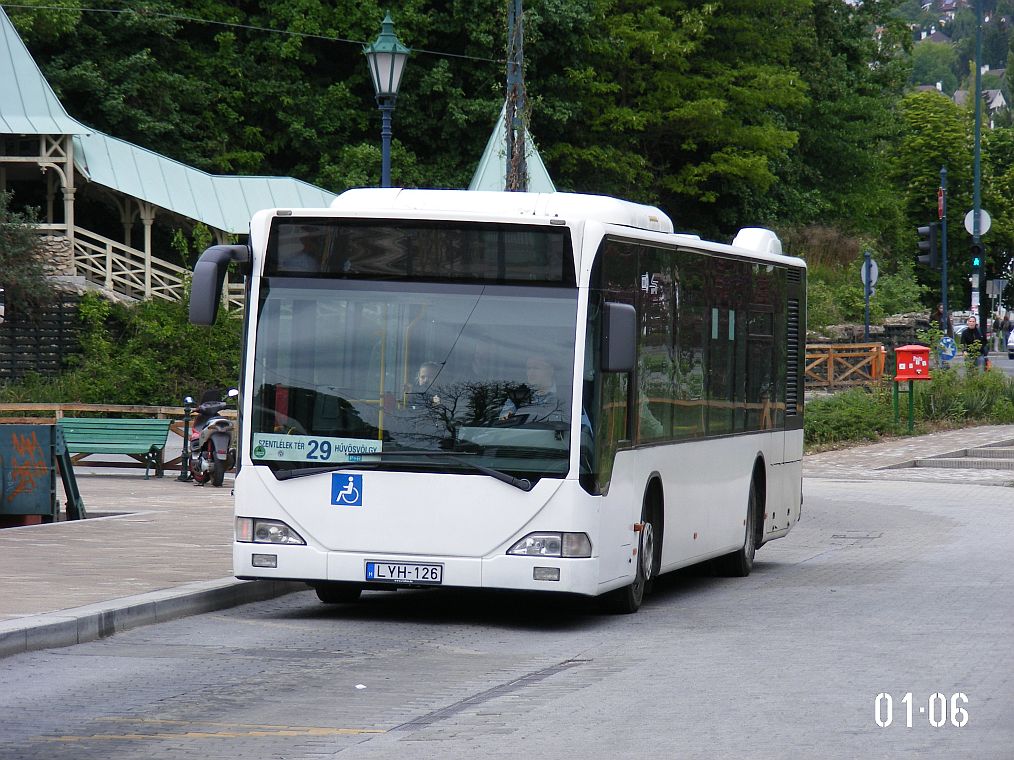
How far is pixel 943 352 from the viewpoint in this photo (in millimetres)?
46844

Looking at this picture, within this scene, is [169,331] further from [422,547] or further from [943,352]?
[422,547]

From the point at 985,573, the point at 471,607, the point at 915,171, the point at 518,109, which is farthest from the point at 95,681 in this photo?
the point at 915,171

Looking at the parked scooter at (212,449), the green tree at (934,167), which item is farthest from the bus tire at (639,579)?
the green tree at (934,167)

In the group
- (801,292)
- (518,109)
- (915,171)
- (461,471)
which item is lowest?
(461,471)

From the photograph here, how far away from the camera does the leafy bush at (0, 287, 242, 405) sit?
34.7 meters

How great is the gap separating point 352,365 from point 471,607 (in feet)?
8.08

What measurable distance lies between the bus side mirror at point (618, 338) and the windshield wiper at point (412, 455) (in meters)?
0.95

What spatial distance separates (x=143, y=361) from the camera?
116 feet

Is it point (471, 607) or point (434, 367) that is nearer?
point (434, 367)

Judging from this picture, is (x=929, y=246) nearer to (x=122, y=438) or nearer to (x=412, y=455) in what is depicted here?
(x=122, y=438)

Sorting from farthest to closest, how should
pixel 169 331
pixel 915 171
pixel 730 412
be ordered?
pixel 915 171, pixel 169 331, pixel 730 412

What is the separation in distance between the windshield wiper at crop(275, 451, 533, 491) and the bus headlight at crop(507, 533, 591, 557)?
334mm

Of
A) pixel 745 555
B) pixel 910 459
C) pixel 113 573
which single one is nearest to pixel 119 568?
pixel 113 573
